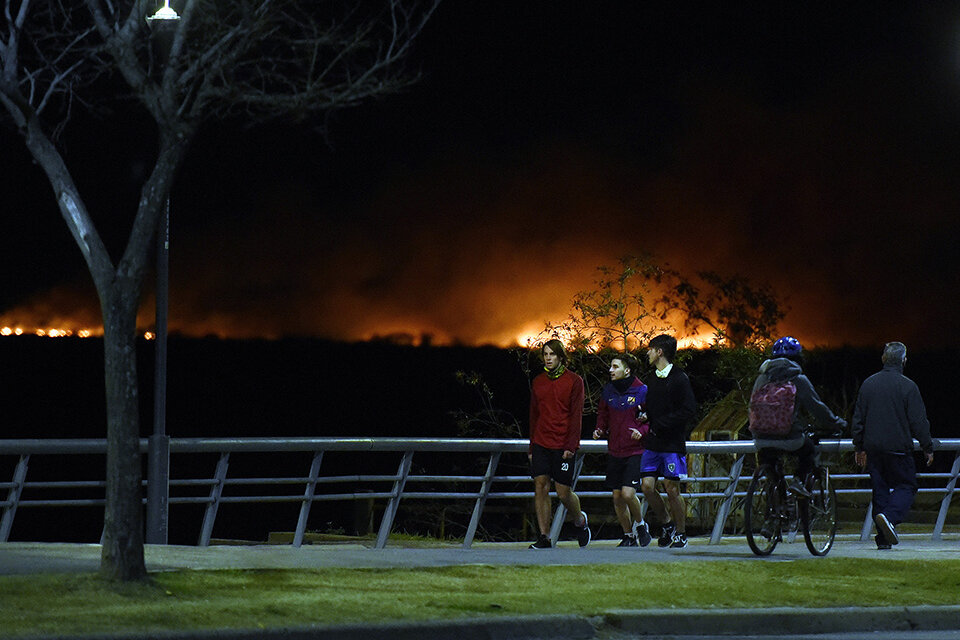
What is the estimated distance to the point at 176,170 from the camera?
1145cm

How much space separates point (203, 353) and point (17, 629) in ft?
501

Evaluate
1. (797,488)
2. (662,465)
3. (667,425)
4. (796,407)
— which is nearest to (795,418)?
(796,407)

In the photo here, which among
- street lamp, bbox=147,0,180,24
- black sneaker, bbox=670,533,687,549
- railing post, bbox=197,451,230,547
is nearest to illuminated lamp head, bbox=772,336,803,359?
black sneaker, bbox=670,533,687,549

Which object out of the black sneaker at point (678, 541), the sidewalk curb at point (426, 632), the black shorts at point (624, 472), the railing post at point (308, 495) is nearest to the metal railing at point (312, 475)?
the railing post at point (308, 495)

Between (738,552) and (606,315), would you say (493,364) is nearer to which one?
(606,315)

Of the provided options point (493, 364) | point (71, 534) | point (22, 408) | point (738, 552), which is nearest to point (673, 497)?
point (738, 552)

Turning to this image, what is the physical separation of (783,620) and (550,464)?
15.9 feet

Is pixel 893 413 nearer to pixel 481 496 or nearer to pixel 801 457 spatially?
pixel 801 457

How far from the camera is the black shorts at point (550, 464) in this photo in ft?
51.9

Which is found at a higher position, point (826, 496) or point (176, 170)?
point (176, 170)

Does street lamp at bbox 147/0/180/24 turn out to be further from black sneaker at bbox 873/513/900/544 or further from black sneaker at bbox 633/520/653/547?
black sneaker at bbox 873/513/900/544

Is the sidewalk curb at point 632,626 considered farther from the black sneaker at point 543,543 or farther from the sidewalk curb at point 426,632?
the black sneaker at point 543,543

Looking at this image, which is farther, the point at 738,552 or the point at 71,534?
the point at 71,534

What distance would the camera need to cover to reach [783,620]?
36.8 feet
